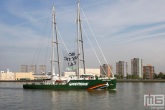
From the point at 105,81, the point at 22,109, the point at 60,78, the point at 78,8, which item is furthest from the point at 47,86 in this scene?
the point at 22,109

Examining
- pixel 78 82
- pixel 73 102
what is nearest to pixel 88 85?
pixel 78 82

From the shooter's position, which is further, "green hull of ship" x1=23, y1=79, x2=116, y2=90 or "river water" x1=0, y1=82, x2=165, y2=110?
"green hull of ship" x1=23, y1=79, x2=116, y2=90

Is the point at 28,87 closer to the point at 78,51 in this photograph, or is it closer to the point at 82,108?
the point at 78,51

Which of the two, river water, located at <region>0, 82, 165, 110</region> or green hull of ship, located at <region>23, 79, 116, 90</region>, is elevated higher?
green hull of ship, located at <region>23, 79, 116, 90</region>

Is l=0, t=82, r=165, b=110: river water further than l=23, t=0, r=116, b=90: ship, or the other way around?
l=23, t=0, r=116, b=90: ship

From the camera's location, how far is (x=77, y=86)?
83.0 m

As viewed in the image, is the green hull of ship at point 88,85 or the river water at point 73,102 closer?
the river water at point 73,102

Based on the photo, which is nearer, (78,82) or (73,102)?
(73,102)

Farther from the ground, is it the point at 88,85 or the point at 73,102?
the point at 88,85

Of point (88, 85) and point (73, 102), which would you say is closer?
point (73, 102)

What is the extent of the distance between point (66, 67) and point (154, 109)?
5009 cm

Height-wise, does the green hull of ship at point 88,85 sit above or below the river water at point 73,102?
above

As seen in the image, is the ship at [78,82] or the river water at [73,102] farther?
the ship at [78,82]

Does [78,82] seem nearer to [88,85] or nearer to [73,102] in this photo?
[88,85]
